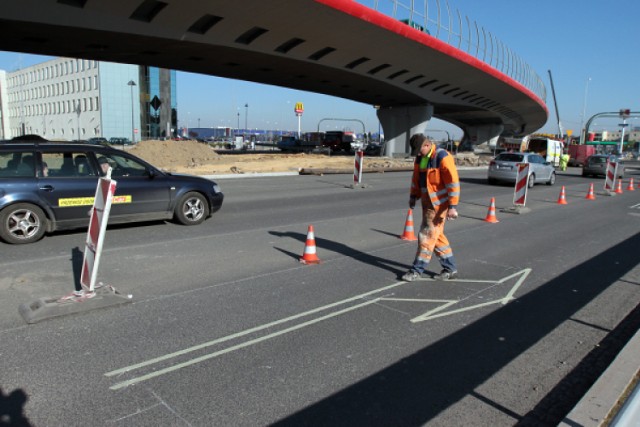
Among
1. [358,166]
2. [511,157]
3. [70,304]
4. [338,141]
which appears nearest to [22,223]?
[70,304]

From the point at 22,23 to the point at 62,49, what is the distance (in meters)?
7.00

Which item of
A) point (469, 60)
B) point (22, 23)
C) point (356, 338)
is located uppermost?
point (469, 60)

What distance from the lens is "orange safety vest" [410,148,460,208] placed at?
5715mm

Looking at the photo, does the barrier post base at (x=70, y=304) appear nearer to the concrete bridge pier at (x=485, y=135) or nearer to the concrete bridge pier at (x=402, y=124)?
the concrete bridge pier at (x=402, y=124)

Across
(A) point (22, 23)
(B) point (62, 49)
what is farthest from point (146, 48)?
(A) point (22, 23)

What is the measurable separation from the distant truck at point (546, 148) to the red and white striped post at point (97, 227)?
35.2m

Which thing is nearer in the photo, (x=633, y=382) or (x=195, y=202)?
(x=633, y=382)

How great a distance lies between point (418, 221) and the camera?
440 inches

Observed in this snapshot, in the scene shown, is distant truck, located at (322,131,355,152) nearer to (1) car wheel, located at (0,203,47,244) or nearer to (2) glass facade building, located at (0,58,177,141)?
(2) glass facade building, located at (0,58,177,141)

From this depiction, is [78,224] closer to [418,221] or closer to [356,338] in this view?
[356,338]

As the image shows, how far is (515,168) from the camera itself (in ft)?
69.6

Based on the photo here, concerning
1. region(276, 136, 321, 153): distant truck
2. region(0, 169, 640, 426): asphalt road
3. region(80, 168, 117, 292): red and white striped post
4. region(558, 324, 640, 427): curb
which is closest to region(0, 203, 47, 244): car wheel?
region(0, 169, 640, 426): asphalt road

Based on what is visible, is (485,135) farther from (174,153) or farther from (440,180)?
(440,180)

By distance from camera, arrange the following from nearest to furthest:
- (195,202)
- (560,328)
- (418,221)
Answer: (560,328) → (195,202) → (418,221)
